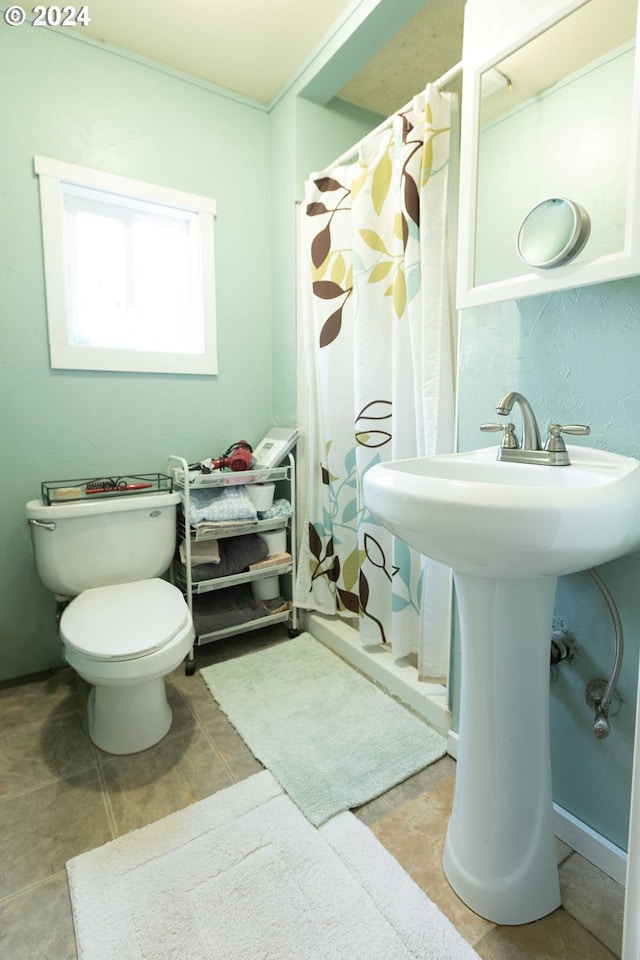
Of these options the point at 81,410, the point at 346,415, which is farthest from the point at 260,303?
the point at 81,410

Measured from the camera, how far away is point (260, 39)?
66.4 inches

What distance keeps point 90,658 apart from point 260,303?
166 centimetres

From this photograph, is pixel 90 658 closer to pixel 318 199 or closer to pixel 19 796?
pixel 19 796

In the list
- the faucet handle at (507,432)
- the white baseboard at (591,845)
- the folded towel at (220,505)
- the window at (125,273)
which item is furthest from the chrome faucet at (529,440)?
the window at (125,273)

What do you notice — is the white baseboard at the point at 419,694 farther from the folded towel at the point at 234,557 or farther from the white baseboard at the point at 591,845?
the folded towel at the point at 234,557

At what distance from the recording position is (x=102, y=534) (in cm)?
158

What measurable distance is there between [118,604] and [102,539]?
25cm

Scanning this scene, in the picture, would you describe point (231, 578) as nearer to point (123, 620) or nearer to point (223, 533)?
point (223, 533)

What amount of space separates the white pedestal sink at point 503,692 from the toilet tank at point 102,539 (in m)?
1.06

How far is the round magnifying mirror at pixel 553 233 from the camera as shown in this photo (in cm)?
93

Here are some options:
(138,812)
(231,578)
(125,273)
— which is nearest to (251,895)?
(138,812)

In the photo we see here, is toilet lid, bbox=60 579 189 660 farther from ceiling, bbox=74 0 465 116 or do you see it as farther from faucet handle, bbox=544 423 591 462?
ceiling, bbox=74 0 465 116

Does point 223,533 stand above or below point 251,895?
above

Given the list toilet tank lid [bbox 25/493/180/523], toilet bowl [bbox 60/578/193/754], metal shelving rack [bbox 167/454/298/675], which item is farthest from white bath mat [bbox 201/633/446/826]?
toilet tank lid [bbox 25/493/180/523]
